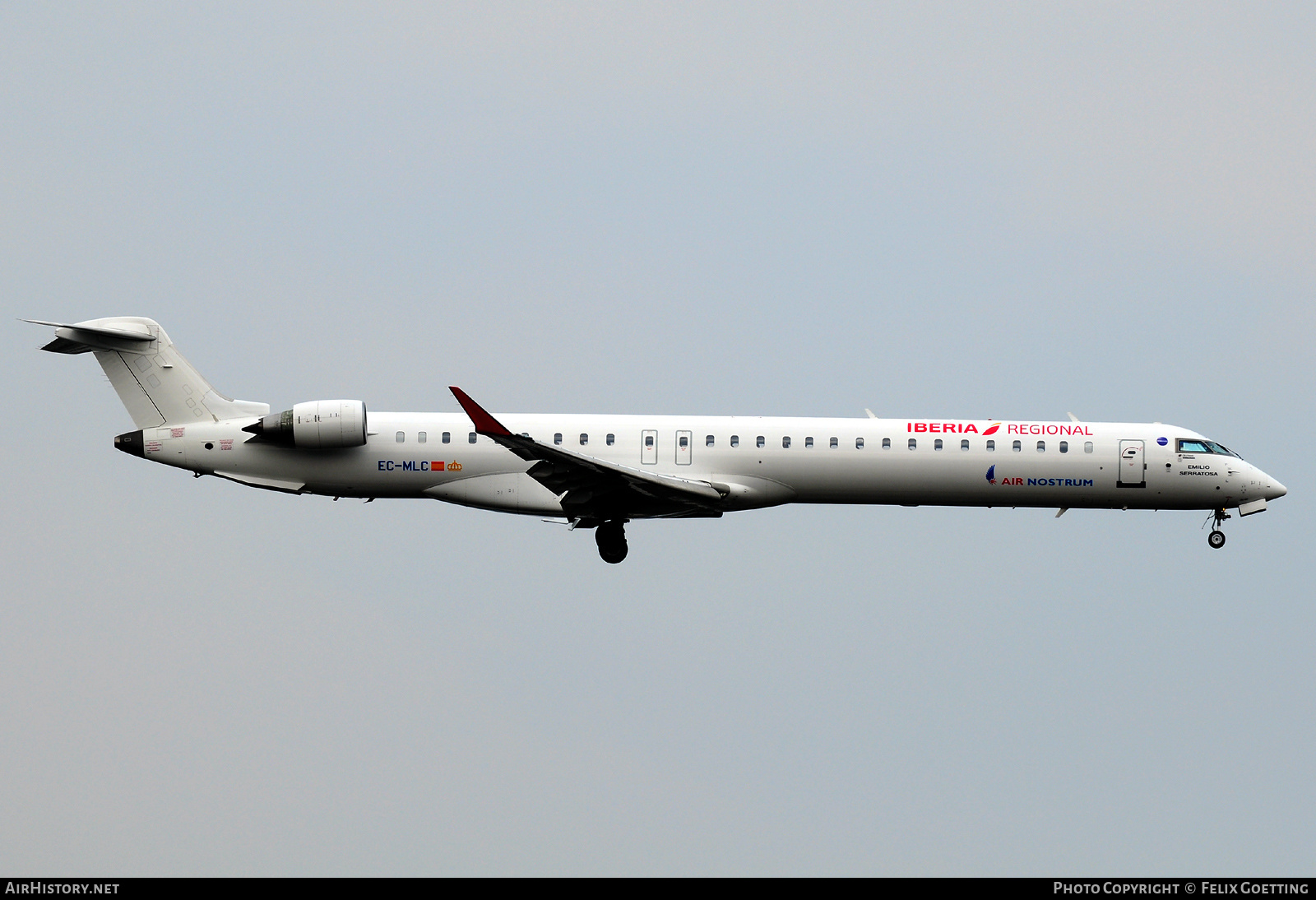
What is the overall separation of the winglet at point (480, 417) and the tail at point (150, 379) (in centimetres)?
586

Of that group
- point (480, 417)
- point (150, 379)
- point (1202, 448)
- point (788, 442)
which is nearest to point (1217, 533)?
point (1202, 448)

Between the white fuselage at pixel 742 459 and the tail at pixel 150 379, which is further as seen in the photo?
the tail at pixel 150 379

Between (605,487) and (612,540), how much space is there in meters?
1.49

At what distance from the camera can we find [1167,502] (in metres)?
26.7

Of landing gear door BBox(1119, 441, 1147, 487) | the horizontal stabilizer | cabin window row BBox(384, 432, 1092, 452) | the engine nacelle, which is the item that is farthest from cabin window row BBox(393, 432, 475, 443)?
landing gear door BBox(1119, 441, 1147, 487)

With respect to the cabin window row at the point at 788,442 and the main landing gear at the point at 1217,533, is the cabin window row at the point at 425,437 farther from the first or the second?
the main landing gear at the point at 1217,533

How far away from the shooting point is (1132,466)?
2628 centimetres

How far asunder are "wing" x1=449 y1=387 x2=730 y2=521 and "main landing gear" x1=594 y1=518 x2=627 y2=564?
19 cm

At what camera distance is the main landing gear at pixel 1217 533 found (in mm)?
26875

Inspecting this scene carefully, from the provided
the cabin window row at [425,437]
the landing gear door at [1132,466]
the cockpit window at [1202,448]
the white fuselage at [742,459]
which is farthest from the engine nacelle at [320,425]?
the cockpit window at [1202,448]

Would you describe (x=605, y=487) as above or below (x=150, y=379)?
below

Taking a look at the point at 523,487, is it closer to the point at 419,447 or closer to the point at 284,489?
the point at 419,447

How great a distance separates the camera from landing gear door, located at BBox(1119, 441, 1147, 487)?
1034 inches

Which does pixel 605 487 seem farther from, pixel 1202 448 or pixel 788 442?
pixel 1202 448
